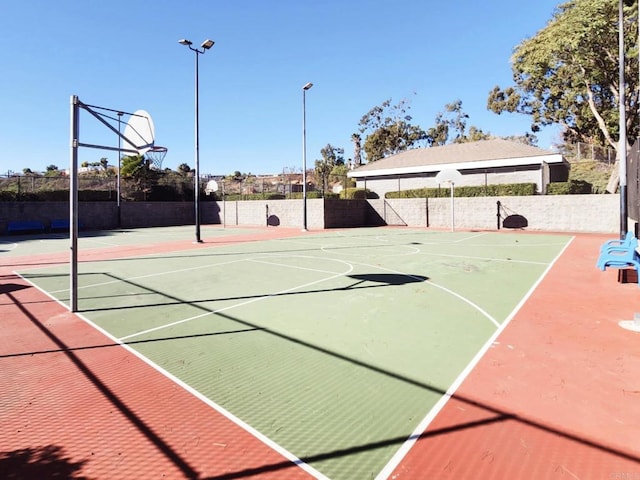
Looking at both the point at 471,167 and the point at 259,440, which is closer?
the point at 259,440

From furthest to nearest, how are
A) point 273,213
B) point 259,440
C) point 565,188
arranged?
point 273,213, point 565,188, point 259,440

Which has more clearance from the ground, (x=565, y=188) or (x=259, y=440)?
(x=565, y=188)

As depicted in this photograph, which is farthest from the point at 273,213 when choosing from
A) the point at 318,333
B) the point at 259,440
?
the point at 259,440

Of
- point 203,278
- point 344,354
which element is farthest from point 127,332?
point 203,278

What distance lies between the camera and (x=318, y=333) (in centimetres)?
557

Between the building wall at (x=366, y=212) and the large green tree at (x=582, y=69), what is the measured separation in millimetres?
9734

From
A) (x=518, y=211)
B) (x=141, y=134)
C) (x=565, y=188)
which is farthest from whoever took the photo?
(x=565, y=188)

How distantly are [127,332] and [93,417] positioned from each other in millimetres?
2457

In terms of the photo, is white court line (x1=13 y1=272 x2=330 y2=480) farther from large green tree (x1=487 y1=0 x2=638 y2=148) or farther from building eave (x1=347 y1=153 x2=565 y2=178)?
building eave (x1=347 y1=153 x2=565 y2=178)

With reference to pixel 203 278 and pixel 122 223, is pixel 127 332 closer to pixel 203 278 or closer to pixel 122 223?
pixel 203 278

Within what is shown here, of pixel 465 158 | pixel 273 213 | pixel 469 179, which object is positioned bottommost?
pixel 273 213

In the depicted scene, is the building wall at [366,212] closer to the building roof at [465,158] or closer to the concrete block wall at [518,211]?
the concrete block wall at [518,211]

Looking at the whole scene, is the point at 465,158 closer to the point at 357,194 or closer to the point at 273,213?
the point at 357,194

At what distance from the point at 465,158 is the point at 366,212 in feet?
34.5
